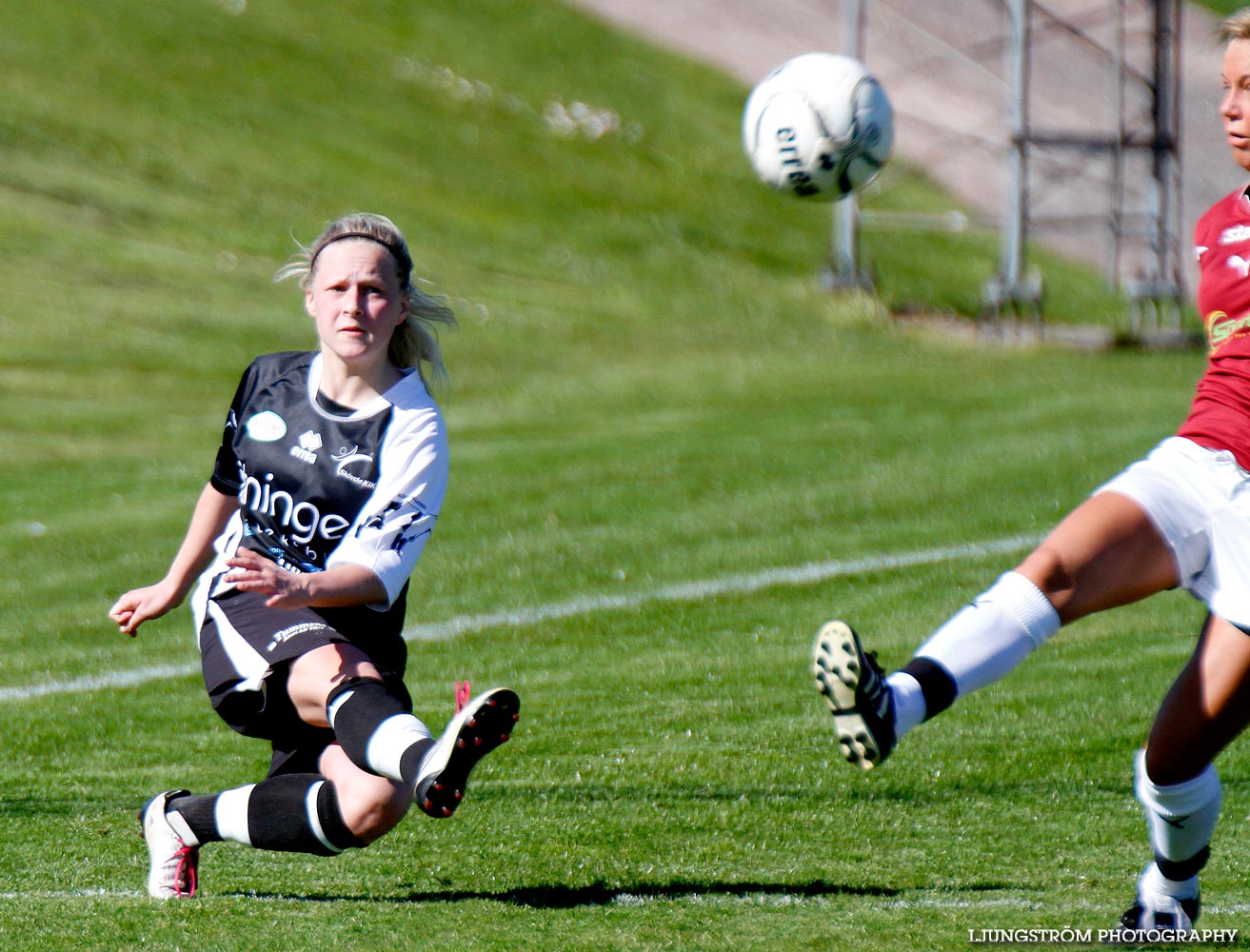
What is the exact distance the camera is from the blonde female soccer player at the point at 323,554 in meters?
4.24

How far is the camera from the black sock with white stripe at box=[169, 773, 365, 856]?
14.0 ft

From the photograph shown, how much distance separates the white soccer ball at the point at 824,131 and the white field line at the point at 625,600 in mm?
2269

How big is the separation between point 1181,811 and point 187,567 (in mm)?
2704

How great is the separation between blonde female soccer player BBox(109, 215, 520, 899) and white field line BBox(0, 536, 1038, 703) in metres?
2.80

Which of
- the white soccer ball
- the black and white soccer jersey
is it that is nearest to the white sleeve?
the black and white soccer jersey

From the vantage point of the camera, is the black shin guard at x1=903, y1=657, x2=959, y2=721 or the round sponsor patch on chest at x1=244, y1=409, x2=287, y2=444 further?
the round sponsor patch on chest at x1=244, y1=409, x2=287, y2=444

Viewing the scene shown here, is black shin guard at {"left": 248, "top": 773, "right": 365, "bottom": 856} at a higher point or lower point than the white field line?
higher

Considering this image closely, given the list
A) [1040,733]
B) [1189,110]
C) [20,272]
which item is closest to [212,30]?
[20,272]

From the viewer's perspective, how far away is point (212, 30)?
28.3 m

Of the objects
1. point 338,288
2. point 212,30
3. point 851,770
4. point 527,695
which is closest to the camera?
point 338,288

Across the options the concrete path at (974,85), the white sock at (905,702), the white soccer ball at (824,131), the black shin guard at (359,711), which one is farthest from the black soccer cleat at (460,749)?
the concrete path at (974,85)

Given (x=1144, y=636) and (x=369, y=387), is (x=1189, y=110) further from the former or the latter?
(x=369, y=387)

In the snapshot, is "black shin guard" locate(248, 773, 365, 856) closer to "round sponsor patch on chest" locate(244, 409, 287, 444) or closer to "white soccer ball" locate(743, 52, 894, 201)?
"round sponsor patch on chest" locate(244, 409, 287, 444)

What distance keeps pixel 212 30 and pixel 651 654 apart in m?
23.4
